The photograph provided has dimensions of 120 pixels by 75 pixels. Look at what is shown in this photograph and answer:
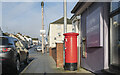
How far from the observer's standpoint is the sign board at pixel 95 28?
23.8 ft

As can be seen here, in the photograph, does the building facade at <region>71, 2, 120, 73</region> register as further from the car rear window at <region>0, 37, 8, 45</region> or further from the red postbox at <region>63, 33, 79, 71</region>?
the car rear window at <region>0, 37, 8, 45</region>

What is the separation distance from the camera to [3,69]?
755 centimetres

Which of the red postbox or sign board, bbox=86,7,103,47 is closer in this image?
sign board, bbox=86,7,103,47

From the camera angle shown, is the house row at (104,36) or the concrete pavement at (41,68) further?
the concrete pavement at (41,68)

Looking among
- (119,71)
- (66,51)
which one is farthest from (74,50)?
(119,71)

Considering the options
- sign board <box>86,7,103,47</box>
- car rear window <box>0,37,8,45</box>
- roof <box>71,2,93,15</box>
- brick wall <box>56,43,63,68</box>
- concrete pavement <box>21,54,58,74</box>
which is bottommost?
concrete pavement <box>21,54,58,74</box>

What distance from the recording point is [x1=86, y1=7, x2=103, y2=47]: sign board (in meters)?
7.25

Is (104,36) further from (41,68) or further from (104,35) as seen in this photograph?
(41,68)

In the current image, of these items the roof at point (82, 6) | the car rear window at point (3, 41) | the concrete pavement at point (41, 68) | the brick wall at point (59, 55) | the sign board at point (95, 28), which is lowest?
the concrete pavement at point (41, 68)

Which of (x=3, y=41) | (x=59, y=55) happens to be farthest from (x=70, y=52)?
(x=3, y=41)

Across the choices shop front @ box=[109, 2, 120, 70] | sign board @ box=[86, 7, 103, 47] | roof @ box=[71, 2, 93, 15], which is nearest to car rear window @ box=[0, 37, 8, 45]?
sign board @ box=[86, 7, 103, 47]

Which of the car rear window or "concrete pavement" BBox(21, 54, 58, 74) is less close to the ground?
the car rear window

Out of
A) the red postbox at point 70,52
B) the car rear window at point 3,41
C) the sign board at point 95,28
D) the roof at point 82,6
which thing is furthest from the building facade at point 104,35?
the car rear window at point 3,41

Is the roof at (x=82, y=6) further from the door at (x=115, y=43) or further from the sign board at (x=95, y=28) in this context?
the door at (x=115, y=43)
